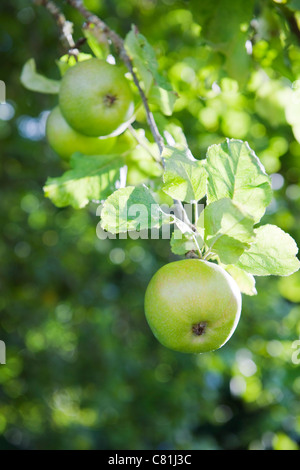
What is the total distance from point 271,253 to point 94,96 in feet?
1.76

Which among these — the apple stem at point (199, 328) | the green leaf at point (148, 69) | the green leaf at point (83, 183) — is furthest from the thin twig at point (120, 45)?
the apple stem at point (199, 328)

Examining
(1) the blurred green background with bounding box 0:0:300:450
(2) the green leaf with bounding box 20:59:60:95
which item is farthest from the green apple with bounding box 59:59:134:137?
(1) the blurred green background with bounding box 0:0:300:450

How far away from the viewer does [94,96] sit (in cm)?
100

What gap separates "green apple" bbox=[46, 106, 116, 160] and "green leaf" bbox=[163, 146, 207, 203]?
0.46m

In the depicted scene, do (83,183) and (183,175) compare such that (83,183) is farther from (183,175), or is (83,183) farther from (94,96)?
(183,175)

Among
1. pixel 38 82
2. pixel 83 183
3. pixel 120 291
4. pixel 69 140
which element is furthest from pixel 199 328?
pixel 120 291

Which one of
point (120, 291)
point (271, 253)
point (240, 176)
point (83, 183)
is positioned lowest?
point (120, 291)

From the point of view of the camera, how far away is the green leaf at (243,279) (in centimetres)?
80

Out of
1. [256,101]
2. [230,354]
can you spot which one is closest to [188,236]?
[256,101]

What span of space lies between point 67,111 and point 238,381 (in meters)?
3.24

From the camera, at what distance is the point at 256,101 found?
5.39ft

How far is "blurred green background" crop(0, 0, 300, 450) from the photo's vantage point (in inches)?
75.9

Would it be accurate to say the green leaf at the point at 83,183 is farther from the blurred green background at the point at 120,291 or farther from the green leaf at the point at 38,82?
the blurred green background at the point at 120,291
